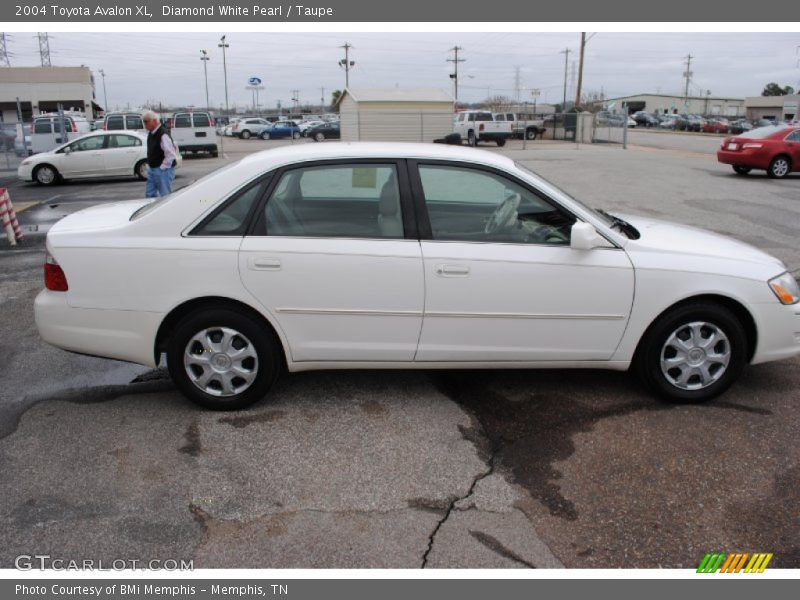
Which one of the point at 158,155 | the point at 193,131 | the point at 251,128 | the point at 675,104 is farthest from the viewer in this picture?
the point at 675,104

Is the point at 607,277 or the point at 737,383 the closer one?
the point at 607,277

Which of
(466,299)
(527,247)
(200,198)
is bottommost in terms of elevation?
(466,299)

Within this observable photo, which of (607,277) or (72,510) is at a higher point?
(607,277)

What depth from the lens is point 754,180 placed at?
17.4 meters

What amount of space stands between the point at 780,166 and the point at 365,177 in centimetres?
1710

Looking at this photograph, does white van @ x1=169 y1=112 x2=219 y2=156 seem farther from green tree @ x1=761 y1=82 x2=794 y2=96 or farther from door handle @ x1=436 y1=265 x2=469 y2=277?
green tree @ x1=761 y1=82 x2=794 y2=96

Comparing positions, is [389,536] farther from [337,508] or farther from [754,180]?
[754,180]

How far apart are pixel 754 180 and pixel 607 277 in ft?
51.6

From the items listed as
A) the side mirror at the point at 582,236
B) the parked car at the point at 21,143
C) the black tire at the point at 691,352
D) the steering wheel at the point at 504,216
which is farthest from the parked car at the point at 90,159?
the black tire at the point at 691,352

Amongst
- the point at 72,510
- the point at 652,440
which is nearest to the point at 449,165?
the point at 652,440

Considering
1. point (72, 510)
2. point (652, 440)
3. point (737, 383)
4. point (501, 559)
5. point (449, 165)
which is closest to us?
point (501, 559)

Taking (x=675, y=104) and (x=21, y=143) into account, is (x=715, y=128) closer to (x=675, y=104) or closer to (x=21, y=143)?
(x=21, y=143)

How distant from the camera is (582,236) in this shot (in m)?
3.94

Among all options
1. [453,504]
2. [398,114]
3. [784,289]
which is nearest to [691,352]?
[784,289]
